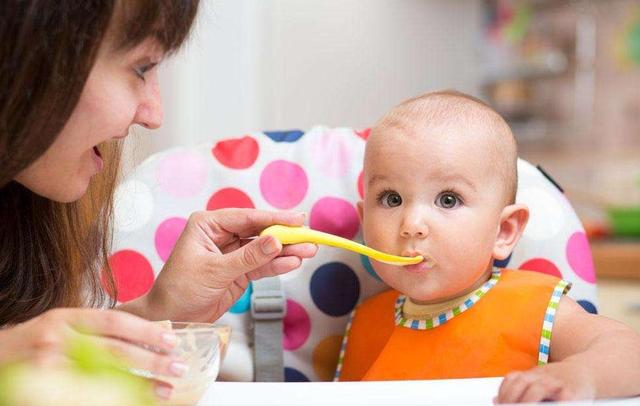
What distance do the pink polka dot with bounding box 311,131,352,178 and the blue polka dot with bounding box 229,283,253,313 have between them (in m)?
0.19

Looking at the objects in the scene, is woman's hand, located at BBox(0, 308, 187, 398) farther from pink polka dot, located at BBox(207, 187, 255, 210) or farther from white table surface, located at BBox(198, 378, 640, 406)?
pink polka dot, located at BBox(207, 187, 255, 210)

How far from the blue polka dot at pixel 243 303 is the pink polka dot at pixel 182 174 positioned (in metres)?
0.16

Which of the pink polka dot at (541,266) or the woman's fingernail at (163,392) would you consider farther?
the pink polka dot at (541,266)

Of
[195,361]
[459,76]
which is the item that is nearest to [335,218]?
[195,361]

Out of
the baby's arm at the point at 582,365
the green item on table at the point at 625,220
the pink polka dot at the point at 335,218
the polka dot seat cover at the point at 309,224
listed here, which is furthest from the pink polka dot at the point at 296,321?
the green item on table at the point at 625,220

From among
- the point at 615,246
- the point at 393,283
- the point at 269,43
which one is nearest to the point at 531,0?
the point at 615,246

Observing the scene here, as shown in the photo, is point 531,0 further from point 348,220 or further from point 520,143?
point 348,220

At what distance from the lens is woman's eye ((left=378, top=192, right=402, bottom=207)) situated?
93 centimetres

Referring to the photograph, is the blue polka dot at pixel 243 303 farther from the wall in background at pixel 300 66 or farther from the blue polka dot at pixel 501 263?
the wall in background at pixel 300 66

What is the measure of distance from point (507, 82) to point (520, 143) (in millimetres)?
242

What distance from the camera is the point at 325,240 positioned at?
2.72 ft

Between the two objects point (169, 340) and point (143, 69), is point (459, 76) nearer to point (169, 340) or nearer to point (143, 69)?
point (143, 69)

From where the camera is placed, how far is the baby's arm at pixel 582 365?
1.98 ft

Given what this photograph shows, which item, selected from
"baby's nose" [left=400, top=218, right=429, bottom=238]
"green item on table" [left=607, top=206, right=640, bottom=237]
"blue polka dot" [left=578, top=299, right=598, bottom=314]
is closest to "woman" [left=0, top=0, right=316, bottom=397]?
"baby's nose" [left=400, top=218, right=429, bottom=238]
